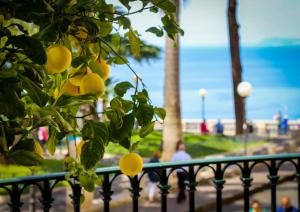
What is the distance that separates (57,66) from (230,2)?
21.0 m

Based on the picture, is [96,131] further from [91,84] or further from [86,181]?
[86,181]

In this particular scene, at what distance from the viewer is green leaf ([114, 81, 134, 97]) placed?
1068mm

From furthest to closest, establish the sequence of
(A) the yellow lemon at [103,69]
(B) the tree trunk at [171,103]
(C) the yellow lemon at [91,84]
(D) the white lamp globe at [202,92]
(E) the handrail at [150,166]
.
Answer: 1. (D) the white lamp globe at [202,92]
2. (B) the tree trunk at [171,103]
3. (E) the handrail at [150,166]
4. (A) the yellow lemon at [103,69]
5. (C) the yellow lemon at [91,84]

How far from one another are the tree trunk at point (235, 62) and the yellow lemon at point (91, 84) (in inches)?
772

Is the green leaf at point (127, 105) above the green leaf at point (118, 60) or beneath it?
beneath

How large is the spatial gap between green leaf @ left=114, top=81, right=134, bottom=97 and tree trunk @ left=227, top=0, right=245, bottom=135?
19.4 meters

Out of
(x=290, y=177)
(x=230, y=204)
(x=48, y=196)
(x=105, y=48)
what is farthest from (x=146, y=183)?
(x=105, y=48)

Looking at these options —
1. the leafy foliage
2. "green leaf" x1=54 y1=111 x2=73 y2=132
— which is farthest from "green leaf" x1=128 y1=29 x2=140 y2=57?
"green leaf" x1=54 y1=111 x2=73 y2=132

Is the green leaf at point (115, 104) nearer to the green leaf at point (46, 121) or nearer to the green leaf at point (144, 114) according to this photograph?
the green leaf at point (144, 114)

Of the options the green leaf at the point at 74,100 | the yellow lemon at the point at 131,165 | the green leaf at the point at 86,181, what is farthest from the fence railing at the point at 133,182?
the green leaf at the point at 74,100

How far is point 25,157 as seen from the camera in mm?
885

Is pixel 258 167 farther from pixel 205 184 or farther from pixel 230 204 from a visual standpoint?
pixel 230 204

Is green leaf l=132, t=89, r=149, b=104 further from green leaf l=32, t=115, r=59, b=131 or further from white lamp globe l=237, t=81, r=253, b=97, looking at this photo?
white lamp globe l=237, t=81, r=253, b=97

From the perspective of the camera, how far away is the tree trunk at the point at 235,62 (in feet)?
66.6
